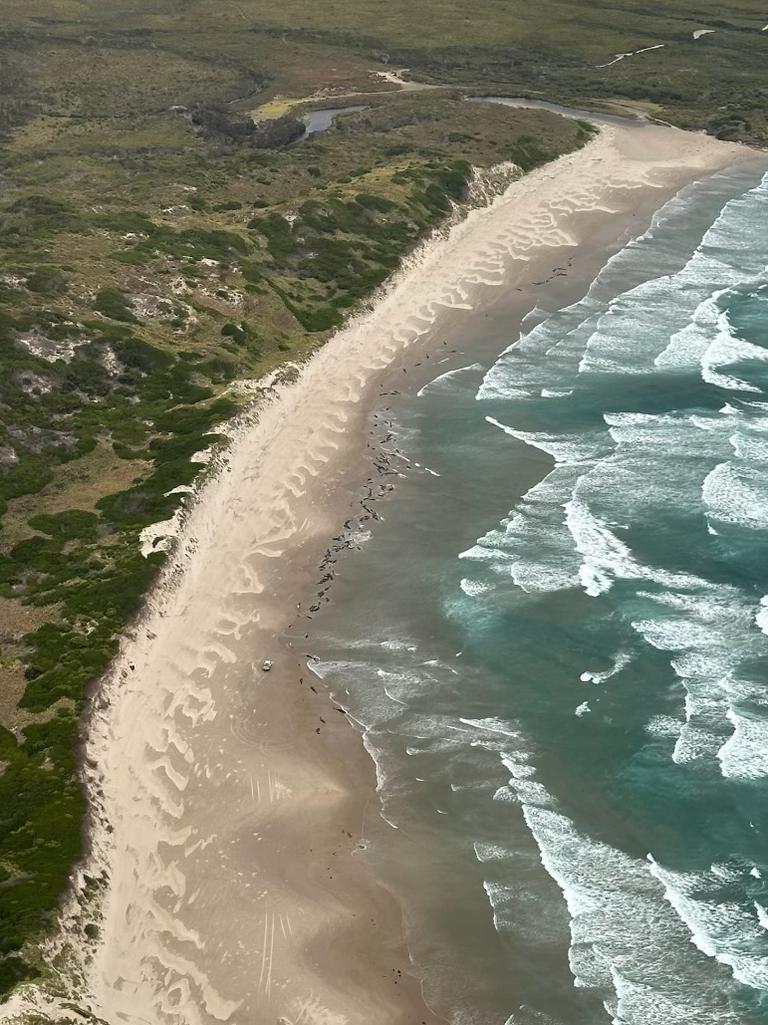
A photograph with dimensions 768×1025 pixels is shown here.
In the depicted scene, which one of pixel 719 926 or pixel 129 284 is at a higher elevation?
pixel 129 284

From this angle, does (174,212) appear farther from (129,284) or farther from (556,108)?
(556,108)

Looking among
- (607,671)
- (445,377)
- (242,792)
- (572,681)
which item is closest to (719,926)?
(572,681)

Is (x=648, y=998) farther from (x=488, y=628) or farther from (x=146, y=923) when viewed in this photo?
(x=488, y=628)

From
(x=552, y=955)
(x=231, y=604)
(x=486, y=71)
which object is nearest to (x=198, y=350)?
(x=231, y=604)

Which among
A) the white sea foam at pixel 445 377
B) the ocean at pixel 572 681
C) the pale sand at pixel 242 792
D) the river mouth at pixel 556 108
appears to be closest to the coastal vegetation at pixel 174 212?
the pale sand at pixel 242 792

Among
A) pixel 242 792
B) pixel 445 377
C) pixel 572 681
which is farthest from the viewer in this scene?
pixel 445 377

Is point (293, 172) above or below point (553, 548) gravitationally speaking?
above

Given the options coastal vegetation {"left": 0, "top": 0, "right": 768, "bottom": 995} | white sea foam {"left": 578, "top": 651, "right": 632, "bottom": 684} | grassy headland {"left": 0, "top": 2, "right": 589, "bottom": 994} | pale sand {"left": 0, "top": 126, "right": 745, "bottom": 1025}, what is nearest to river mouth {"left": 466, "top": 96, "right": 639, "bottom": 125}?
coastal vegetation {"left": 0, "top": 0, "right": 768, "bottom": 995}
